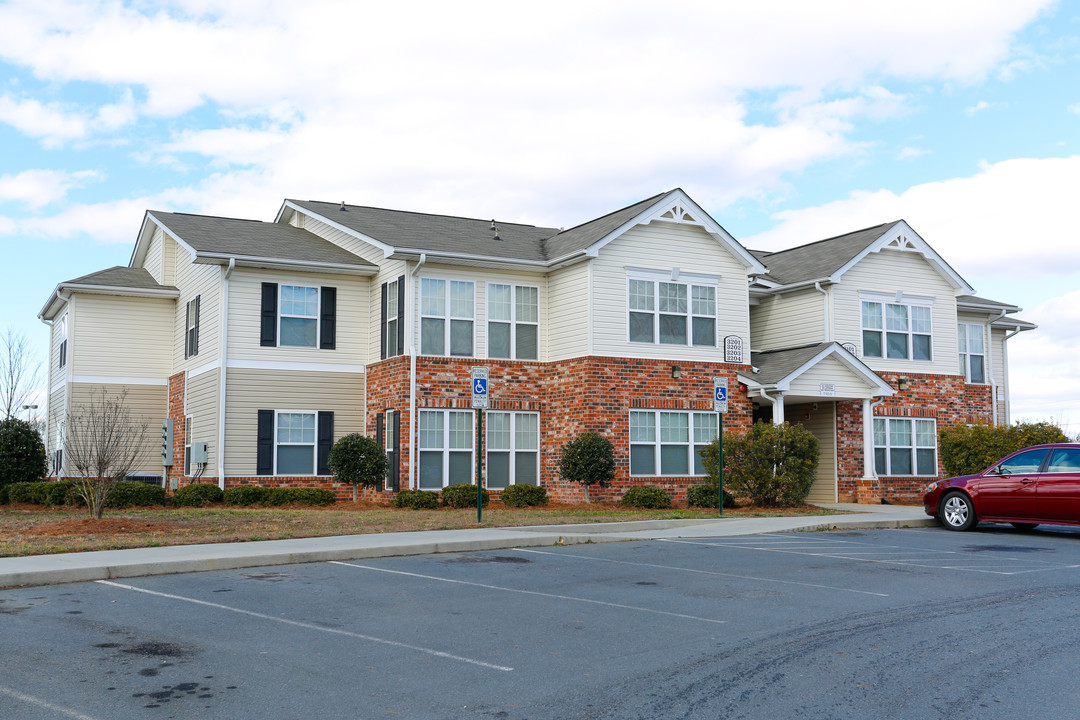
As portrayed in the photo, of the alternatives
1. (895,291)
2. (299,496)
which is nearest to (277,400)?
(299,496)

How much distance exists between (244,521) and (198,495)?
557 centimetres

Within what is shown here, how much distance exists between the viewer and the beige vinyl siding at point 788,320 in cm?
2741

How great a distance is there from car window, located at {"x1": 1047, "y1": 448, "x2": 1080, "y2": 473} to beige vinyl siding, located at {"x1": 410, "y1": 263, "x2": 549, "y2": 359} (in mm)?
12344

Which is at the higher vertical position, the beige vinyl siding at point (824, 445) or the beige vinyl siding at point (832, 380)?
the beige vinyl siding at point (832, 380)

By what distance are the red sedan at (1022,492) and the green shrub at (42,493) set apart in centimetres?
1854

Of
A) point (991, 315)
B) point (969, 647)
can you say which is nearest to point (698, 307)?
point (991, 315)

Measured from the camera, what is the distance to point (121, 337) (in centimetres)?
2900

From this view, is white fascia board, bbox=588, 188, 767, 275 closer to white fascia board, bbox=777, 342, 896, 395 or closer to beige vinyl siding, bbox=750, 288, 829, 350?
beige vinyl siding, bbox=750, 288, 829, 350

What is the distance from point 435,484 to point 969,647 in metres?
16.8

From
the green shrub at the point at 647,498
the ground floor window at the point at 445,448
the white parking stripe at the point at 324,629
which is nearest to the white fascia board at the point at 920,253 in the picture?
the green shrub at the point at 647,498

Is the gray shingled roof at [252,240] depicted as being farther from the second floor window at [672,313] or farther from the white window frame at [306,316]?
the second floor window at [672,313]

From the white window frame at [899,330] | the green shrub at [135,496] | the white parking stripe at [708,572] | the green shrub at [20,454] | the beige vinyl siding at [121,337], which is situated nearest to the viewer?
the white parking stripe at [708,572]

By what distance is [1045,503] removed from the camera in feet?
54.5

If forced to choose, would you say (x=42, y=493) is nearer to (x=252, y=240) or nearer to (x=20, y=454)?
(x=20, y=454)
